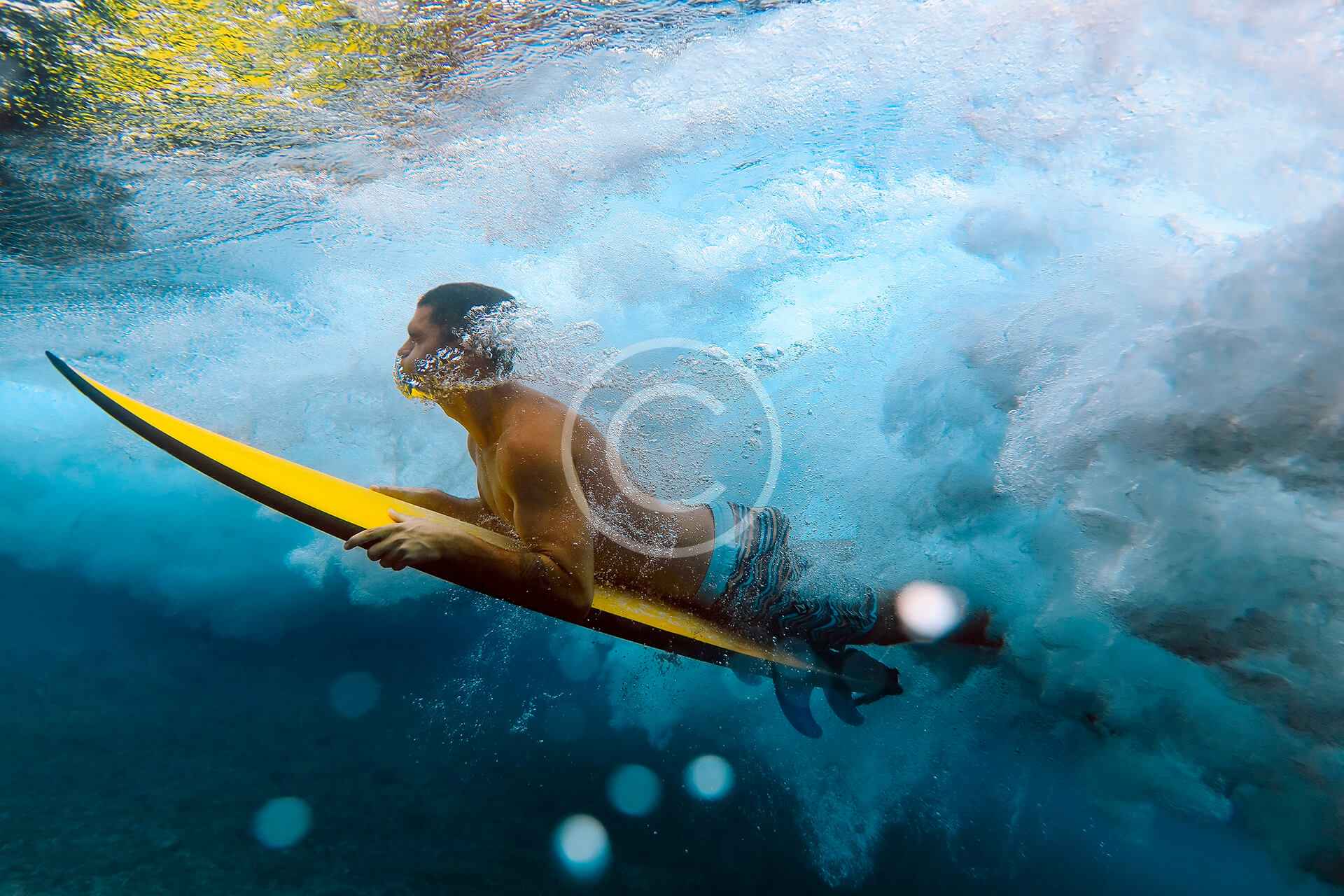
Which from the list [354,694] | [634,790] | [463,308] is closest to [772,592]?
[463,308]

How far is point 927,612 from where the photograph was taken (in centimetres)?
453

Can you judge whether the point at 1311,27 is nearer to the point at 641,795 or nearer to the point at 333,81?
the point at 333,81

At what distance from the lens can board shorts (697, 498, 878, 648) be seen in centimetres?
362

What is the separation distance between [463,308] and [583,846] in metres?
8.19

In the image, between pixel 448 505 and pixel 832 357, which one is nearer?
pixel 448 505

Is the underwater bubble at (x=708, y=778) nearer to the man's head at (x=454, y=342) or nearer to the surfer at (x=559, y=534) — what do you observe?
the surfer at (x=559, y=534)

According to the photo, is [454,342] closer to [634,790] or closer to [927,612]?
[927,612]

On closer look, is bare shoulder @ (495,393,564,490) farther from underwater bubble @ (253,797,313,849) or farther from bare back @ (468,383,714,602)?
underwater bubble @ (253,797,313,849)

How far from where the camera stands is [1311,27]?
3082 mm

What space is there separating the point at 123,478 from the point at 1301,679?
29640mm

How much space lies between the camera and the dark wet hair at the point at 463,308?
311 centimetres

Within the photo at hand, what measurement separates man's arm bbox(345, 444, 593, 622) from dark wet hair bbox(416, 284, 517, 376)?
Result: 734 millimetres

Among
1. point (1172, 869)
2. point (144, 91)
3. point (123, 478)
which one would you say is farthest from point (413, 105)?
point (1172, 869)

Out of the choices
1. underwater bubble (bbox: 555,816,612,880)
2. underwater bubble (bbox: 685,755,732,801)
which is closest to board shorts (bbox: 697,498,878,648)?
underwater bubble (bbox: 555,816,612,880)
